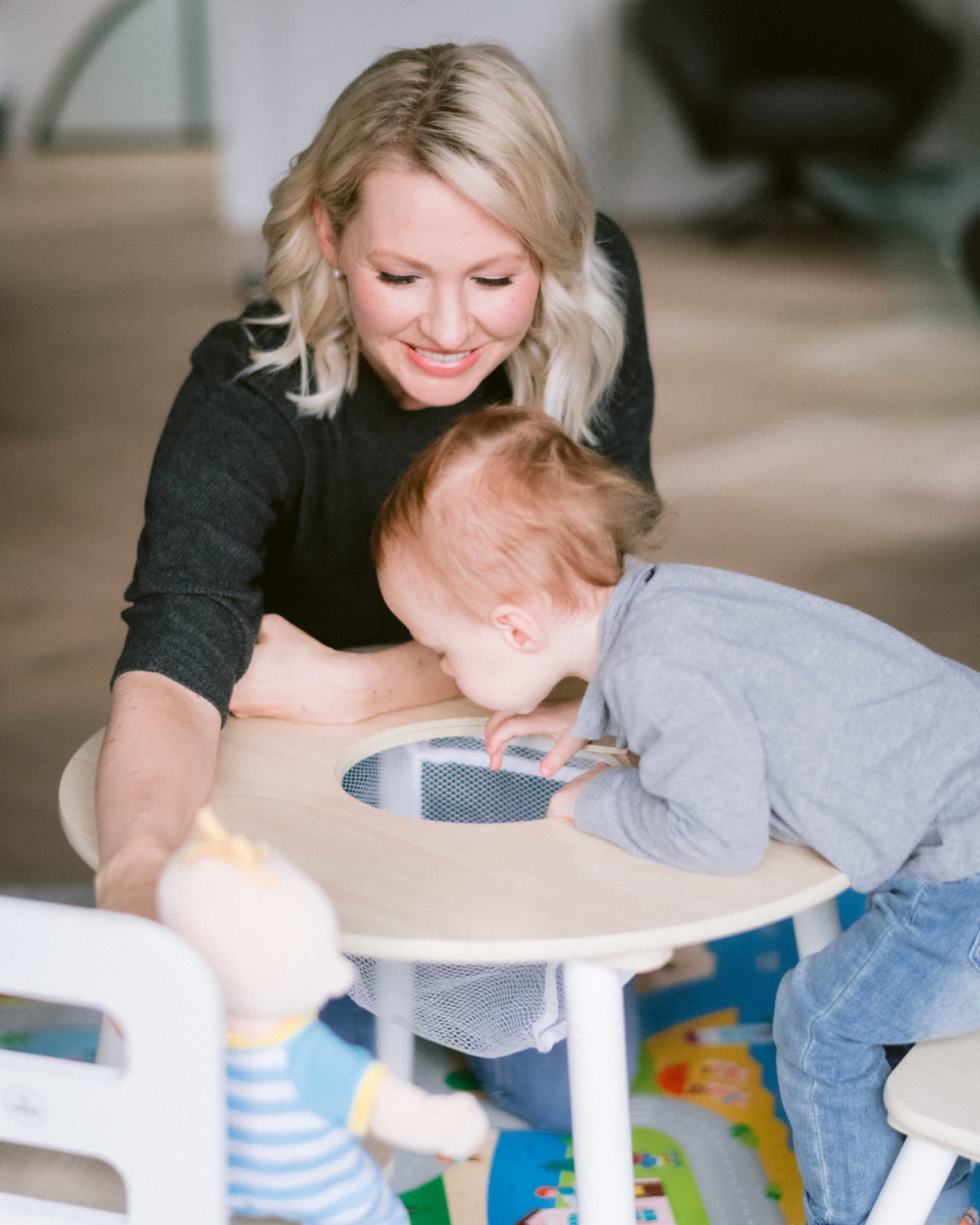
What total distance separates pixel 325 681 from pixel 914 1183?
1.96ft

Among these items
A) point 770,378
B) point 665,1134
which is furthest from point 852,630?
point 770,378

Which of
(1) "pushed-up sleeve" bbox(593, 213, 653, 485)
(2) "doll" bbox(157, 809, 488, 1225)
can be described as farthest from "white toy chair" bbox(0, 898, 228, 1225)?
(1) "pushed-up sleeve" bbox(593, 213, 653, 485)

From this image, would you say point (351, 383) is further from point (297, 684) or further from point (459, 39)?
point (459, 39)

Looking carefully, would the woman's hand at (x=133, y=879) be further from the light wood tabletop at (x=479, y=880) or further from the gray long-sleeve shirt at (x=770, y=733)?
the gray long-sleeve shirt at (x=770, y=733)

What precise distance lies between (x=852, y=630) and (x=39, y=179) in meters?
8.18

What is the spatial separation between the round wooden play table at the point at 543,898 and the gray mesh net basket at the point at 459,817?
192 mm

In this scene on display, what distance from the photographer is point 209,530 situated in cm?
126

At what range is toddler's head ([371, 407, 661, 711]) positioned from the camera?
3.45 ft

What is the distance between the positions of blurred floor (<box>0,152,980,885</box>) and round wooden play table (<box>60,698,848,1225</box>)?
418 mm

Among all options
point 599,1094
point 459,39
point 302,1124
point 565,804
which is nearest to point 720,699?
point 565,804

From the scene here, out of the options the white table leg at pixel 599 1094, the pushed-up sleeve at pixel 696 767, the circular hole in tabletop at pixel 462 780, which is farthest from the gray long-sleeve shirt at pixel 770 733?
the circular hole in tabletop at pixel 462 780

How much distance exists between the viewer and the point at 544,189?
1225mm

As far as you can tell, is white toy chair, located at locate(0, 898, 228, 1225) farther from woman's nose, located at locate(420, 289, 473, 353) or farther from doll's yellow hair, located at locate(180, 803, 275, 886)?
woman's nose, located at locate(420, 289, 473, 353)

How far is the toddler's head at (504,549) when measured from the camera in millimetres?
1053
